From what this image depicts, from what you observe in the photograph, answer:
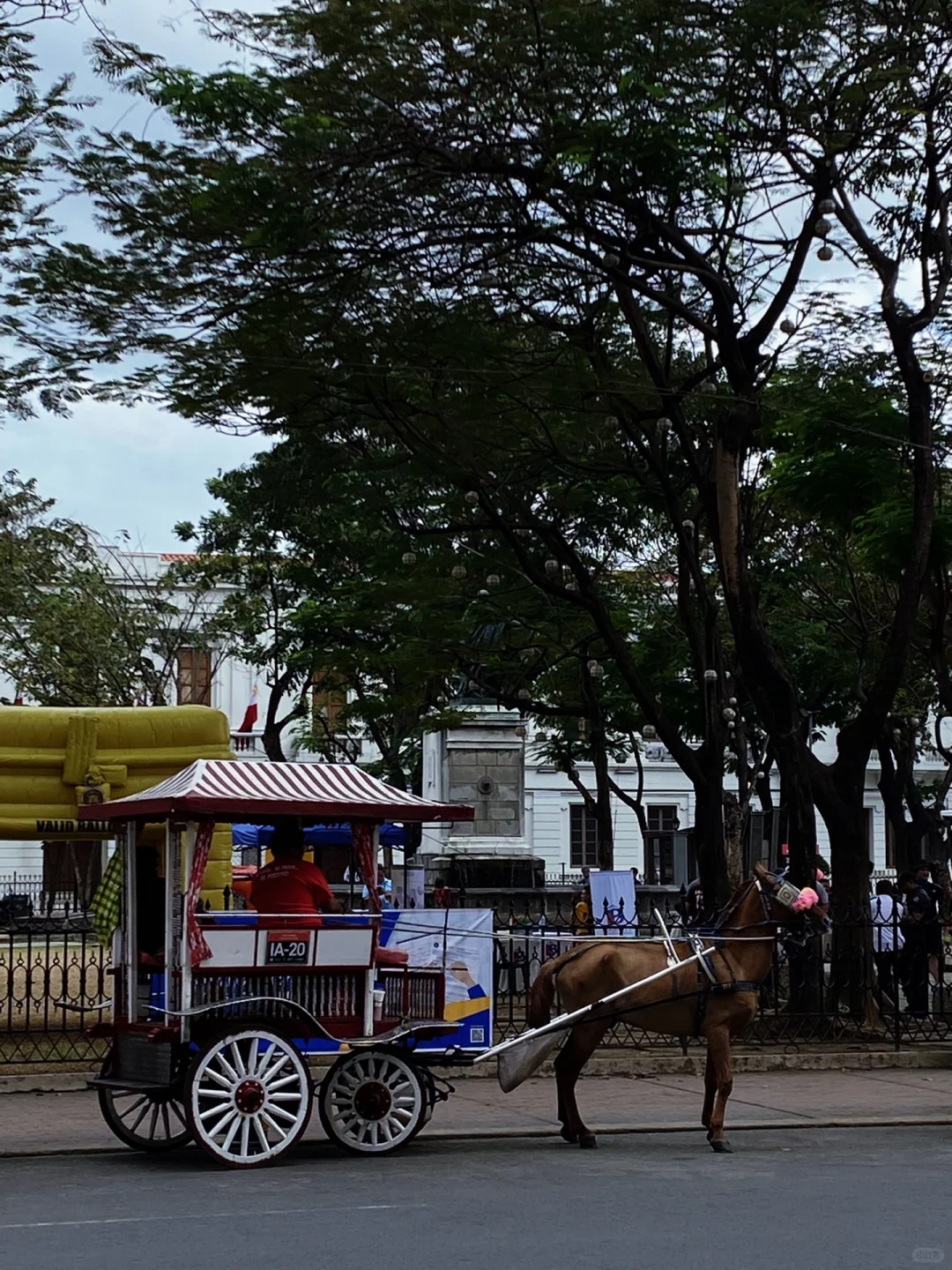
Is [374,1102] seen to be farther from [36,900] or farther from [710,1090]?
[36,900]

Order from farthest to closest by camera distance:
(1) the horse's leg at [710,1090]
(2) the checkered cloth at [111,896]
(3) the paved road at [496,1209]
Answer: (2) the checkered cloth at [111,896] < (1) the horse's leg at [710,1090] < (3) the paved road at [496,1209]

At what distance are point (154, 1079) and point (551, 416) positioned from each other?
11.5 metres

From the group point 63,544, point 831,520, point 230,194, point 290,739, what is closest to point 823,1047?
point 831,520

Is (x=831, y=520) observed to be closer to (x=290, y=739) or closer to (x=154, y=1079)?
(x=154, y=1079)

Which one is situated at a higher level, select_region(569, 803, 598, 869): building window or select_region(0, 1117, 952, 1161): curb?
select_region(569, 803, 598, 869): building window

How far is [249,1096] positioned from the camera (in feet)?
35.0

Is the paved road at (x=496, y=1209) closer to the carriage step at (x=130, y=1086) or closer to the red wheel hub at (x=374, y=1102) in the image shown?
the red wheel hub at (x=374, y=1102)

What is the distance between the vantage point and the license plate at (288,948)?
11.1 meters

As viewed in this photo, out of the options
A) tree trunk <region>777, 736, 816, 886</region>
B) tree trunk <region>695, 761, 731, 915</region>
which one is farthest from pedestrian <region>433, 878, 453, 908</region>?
tree trunk <region>777, 736, 816, 886</region>

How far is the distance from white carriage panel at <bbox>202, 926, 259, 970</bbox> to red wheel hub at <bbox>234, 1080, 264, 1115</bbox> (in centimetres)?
78

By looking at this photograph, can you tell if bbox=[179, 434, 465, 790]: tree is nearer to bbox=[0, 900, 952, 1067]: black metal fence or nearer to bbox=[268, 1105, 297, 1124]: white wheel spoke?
bbox=[0, 900, 952, 1067]: black metal fence

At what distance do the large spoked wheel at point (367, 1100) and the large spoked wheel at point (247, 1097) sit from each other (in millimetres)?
331

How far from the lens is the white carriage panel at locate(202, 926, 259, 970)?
10.9 metres

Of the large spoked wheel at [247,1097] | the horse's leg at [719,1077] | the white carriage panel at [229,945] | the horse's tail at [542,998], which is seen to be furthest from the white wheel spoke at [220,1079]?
the horse's leg at [719,1077]
